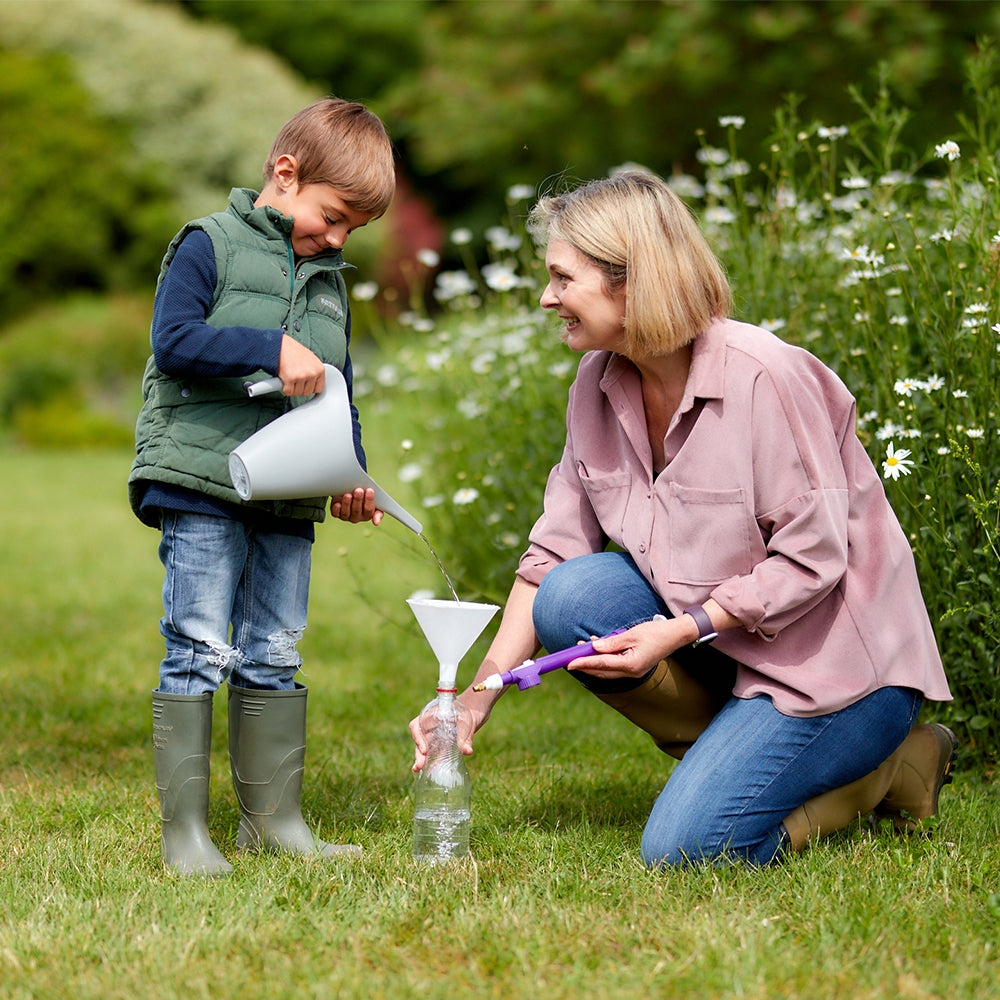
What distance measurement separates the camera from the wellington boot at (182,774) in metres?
2.55

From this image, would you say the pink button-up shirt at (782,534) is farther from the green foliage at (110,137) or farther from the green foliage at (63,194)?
the green foliage at (63,194)

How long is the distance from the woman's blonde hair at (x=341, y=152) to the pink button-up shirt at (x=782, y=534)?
720mm

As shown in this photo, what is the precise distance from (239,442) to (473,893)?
0.97 meters

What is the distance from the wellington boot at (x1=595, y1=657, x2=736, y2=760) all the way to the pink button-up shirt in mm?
137

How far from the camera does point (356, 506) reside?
269 centimetres

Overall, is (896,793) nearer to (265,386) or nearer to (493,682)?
(493,682)

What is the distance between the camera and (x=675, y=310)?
249 centimetres

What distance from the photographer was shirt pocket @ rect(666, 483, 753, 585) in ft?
8.22

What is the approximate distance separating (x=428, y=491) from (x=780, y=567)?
3004 millimetres

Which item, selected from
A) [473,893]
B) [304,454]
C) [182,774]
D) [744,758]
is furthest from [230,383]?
[744,758]

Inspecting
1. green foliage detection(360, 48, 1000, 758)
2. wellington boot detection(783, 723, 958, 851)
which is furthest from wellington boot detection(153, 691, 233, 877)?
green foliage detection(360, 48, 1000, 758)

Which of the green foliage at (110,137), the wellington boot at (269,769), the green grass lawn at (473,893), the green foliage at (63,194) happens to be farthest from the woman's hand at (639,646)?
the green foliage at (63,194)

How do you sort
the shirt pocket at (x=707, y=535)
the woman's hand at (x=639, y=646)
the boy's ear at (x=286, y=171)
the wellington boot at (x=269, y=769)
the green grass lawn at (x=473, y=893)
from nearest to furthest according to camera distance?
the green grass lawn at (x=473, y=893)
the woman's hand at (x=639, y=646)
the shirt pocket at (x=707, y=535)
the boy's ear at (x=286, y=171)
the wellington boot at (x=269, y=769)

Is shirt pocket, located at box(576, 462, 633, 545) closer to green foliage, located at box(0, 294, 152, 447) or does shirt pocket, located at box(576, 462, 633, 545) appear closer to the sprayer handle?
the sprayer handle
